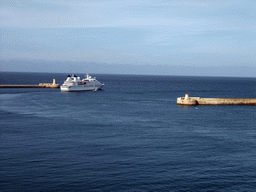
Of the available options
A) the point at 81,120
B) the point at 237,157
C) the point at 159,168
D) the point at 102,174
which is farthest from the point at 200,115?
the point at 102,174

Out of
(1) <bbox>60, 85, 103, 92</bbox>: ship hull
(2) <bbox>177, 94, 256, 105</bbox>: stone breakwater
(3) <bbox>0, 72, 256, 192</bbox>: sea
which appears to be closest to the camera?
(3) <bbox>0, 72, 256, 192</bbox>: sea

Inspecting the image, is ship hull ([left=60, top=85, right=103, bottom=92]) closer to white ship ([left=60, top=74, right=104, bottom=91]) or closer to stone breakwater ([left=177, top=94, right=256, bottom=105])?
white ship ([left=60, top=74, right=104, bottom=91])

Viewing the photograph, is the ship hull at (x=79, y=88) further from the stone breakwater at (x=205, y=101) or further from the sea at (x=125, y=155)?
the sea at (x=125, y=155)

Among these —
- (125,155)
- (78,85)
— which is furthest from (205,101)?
(78,85)

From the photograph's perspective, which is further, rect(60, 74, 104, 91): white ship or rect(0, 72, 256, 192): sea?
rect(60, 74, 104, 91): white ship

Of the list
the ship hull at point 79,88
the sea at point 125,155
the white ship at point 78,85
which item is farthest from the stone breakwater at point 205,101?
the white ship at point 78,85

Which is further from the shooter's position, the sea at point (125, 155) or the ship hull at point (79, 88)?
the ship hull at point (79, 88)

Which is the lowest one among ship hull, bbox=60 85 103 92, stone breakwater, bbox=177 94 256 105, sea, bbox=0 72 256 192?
sea, bbox=0 72 256 192

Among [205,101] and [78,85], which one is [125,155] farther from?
[78,85]

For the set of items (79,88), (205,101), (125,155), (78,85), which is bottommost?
(125,155)

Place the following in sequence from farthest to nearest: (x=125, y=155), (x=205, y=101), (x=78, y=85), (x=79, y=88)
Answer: (x=79, y=88) < (x=78, y=85) < (x=205, y=101) < (x=125, y=155)

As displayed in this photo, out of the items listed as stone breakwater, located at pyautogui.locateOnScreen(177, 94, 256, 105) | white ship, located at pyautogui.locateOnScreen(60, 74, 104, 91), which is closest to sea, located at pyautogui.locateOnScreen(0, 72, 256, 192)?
stone breakwater, located at pyautogui.locateOnScreen(177, 94, 256, 105)

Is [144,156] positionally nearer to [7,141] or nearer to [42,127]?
[7,141]
